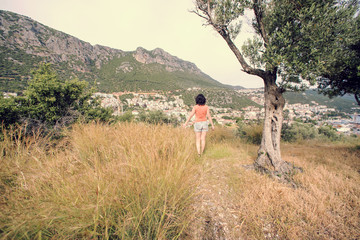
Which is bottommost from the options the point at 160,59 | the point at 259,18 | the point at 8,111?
the point at 8,111

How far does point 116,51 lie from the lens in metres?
154

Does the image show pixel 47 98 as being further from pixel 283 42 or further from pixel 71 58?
pixel 71 58

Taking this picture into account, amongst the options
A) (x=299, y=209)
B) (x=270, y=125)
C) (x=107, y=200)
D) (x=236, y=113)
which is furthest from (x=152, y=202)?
(x=236, y=113)

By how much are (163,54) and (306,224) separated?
202460mm

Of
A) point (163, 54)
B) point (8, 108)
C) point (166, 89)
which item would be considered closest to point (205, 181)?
point (8, 108)

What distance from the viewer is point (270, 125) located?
14.6ft

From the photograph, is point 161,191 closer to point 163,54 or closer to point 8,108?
point 8,108

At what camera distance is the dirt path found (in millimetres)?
1912

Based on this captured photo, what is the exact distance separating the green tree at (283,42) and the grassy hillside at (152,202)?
1.74 metres

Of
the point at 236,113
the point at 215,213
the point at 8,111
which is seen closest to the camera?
the point at 215,213

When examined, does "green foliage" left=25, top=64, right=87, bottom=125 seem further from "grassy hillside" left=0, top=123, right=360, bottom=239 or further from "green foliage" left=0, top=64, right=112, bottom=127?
"grassy hillside" left=0, top=123, right=360, bottom=239

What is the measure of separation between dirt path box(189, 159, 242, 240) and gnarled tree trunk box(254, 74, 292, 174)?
6.28 feet

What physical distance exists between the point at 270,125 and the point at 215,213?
11.7 feet

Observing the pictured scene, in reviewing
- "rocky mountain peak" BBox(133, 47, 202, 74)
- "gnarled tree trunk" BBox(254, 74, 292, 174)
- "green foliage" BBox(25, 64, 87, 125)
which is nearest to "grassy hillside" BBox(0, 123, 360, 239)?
"gnarled tree trunk" BBox(254, 74, 292, 174)
